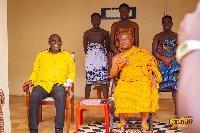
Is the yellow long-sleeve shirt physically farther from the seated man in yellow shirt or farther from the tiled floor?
the tiled floor

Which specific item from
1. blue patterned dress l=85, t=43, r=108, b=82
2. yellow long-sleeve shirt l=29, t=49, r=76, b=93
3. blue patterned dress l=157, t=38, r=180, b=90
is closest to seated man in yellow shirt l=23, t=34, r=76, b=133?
yellow long-sleeve shirt l=29, t=49, r=76, b=93

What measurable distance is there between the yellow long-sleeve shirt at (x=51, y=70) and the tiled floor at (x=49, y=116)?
710 mm

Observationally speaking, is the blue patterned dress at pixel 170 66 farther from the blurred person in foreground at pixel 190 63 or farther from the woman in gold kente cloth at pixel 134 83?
the blurred person in foreground at pixel 190 63

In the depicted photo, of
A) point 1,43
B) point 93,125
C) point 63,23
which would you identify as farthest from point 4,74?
point 63,23

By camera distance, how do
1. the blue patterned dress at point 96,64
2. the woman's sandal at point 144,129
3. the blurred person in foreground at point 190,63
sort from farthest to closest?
the blue patterned dress at point 96,64, the woman's sandal at point 144,129, the blurred person in foreground at point 190,63

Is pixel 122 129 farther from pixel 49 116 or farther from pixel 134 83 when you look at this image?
pixel 49 116

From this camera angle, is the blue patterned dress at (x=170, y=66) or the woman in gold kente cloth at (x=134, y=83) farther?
the blue patterned dress at (x=170, y=66)

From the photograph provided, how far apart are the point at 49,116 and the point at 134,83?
2.01m

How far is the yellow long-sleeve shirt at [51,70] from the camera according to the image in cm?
439

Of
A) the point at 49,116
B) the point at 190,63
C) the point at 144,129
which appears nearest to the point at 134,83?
the point at 144,129

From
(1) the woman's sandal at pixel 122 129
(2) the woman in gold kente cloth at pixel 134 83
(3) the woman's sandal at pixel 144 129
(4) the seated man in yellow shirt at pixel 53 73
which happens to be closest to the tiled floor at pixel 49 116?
(4) the seated man in yellow shirt at pixel 53 73

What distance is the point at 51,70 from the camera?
4.41 meters

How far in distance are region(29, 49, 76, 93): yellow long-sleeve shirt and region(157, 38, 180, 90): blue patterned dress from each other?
1703 mm

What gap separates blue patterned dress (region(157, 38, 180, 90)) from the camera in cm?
511
